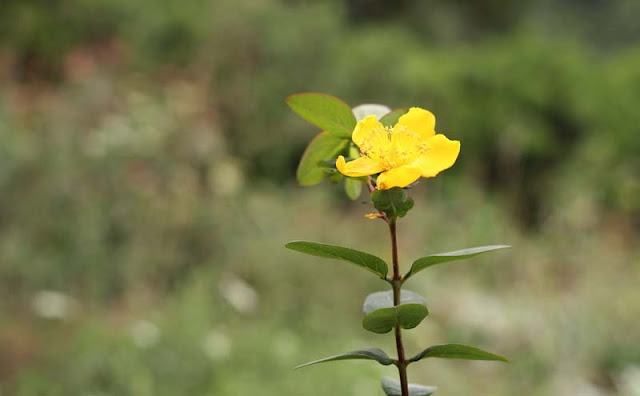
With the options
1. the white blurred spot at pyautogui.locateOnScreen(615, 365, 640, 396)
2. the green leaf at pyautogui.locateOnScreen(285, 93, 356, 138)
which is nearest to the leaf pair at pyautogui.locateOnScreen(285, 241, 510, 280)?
the green leaf at pyautogui.locateOnScreen(285, 93, 356, 138)

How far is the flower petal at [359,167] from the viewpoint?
567 mm

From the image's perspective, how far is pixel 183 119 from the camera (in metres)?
4.91

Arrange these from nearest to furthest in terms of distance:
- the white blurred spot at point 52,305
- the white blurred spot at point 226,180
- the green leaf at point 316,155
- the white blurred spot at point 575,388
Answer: the green leaf at point 316,155 → the white blurred spot at point 52,305 → the white blurred spot at point 575,388 → the white blurred spot at point 226,180

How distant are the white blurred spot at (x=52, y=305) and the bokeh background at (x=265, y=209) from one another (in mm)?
16

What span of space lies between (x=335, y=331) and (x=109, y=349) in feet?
3.32

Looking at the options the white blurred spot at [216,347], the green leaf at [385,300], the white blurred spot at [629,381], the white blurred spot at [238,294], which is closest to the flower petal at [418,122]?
the green leaf at [385,300]

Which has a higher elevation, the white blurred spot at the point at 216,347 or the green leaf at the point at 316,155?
the white blurred spot at the point at 216,347

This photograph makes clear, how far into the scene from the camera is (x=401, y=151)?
591 mm

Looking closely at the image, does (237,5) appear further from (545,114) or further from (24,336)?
(24,336)

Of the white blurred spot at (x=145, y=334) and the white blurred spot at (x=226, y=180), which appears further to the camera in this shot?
the white blurred spot at (x=226, y=180)

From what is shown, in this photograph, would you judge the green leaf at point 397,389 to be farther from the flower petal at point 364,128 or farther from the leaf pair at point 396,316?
the flower petal at point 364,128

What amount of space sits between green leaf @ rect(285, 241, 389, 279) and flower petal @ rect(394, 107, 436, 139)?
3.9 inches

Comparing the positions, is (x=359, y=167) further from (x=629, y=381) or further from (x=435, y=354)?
(x=629, y=381)

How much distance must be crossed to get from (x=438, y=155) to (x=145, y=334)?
2.31 m
